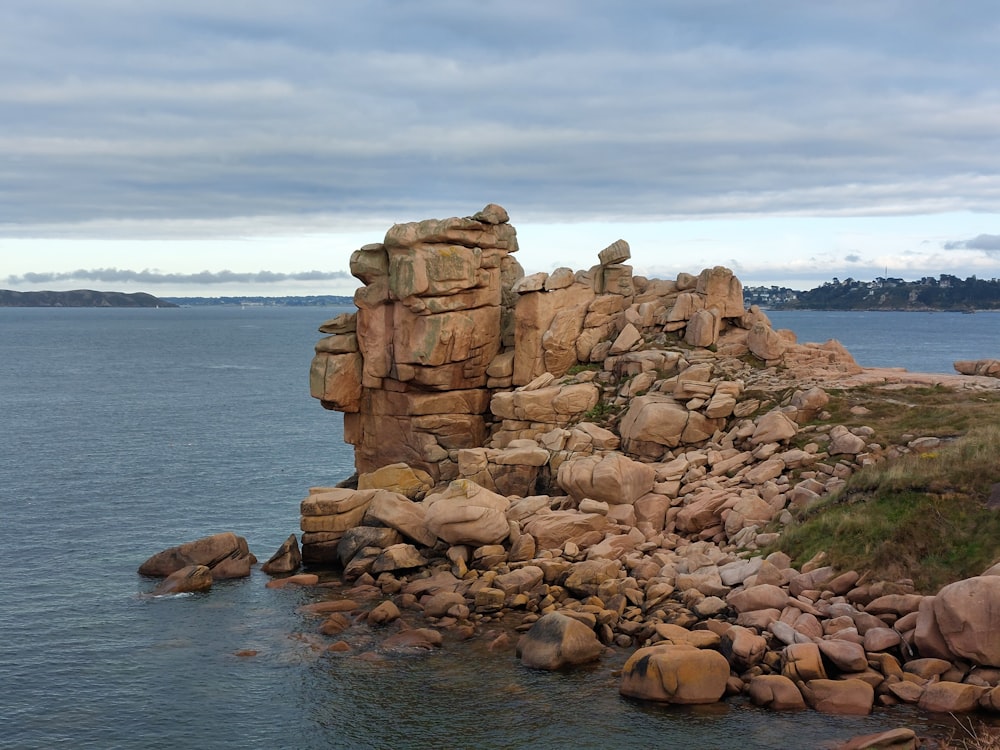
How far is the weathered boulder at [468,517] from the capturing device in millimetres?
44438

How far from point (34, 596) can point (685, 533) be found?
27649 millimetres

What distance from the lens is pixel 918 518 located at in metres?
36.1

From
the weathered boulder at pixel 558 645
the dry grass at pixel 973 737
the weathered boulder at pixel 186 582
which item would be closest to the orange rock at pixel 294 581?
the weathered boulder at pixel 186 582

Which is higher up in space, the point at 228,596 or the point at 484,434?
the point at 484,434

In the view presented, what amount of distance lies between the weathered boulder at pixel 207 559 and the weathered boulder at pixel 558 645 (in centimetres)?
1696

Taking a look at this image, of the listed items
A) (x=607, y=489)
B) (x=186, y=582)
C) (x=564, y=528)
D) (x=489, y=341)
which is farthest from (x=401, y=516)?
(x=489, y=341)

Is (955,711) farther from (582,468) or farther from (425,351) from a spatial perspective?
(425,351)

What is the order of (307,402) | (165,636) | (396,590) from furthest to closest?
(307,402), (396,590), (165,636)

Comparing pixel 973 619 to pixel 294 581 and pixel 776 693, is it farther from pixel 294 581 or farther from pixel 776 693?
pixel 294 581

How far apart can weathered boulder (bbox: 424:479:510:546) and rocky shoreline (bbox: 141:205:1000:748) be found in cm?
10

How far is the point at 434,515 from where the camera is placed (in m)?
45.2

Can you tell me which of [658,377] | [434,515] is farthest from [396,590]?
[658,377]

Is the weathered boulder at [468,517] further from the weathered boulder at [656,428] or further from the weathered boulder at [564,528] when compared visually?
the weathered boulder at [656,428]

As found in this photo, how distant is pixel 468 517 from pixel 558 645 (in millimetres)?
11270
